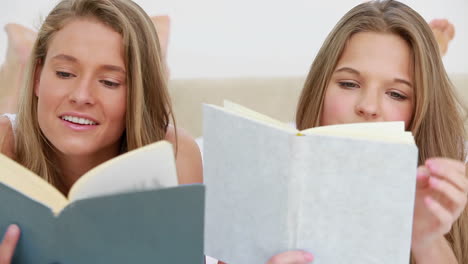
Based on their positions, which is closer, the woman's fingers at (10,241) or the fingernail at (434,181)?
the woman's fingers at (10,241)

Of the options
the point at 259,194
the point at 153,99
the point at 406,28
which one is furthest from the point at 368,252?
the point at 153,99

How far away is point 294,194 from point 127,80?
0.72 meters

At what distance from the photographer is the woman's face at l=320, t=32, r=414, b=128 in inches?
53.8

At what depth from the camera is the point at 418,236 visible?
1.13 meters

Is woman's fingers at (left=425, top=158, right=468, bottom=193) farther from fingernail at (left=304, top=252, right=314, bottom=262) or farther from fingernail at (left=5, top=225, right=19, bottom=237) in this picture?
fingernail at (left=5, top=225, right=19, bottom=237)

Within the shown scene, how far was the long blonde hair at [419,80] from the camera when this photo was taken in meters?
1.44

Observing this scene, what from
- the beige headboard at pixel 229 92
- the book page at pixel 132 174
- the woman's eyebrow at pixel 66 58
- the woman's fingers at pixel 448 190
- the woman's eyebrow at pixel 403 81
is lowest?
the beige headboard at pixel 229 92

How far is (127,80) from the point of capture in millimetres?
1465

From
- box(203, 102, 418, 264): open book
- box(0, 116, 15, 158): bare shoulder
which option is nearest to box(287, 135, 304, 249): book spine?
box(203, 102, 418, 264): open book

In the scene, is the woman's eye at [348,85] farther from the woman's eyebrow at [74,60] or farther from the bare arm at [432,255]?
the woman's eyebrow at [74,60]

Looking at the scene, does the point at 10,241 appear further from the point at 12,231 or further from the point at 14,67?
the point at 14,67

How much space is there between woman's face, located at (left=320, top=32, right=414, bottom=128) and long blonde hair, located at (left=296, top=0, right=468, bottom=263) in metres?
0.02

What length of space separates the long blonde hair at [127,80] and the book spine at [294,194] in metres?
0.68

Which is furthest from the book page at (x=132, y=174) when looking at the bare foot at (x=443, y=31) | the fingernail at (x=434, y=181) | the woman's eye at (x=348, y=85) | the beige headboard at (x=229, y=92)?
the bare foot at (x=443, y=31)
